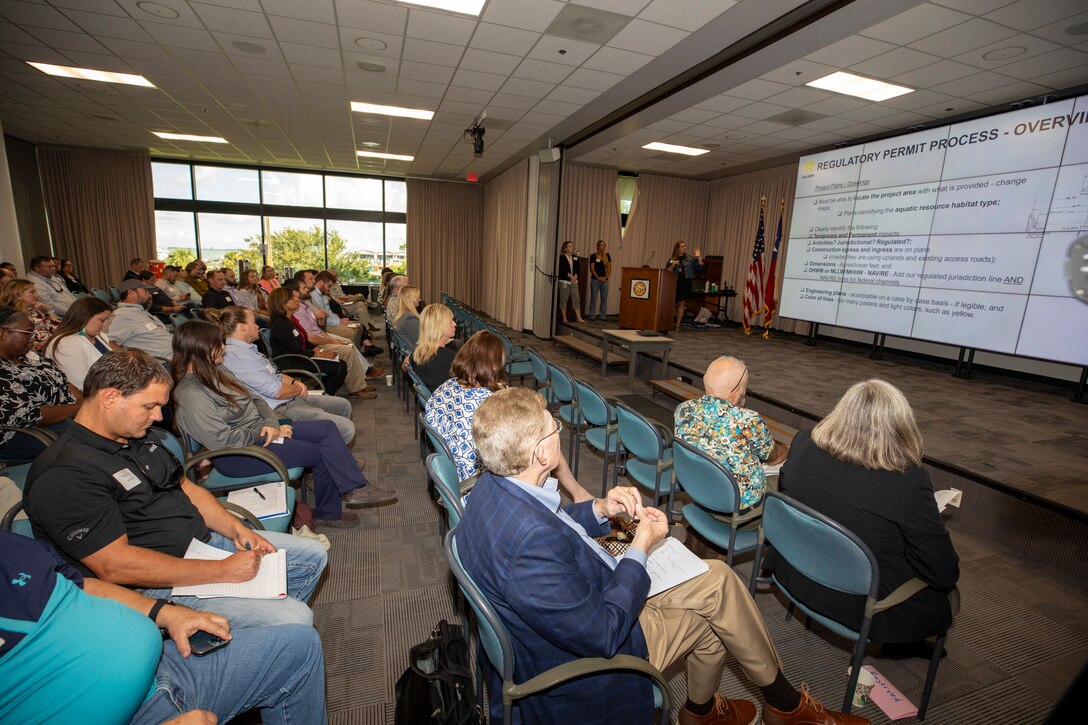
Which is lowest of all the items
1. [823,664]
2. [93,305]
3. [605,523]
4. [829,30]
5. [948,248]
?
[823,664]

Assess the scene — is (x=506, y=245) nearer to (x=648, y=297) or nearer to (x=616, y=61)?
(x=648, y=297)

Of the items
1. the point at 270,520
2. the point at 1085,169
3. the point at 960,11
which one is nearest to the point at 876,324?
the point at 1085,169

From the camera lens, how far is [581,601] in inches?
45.3

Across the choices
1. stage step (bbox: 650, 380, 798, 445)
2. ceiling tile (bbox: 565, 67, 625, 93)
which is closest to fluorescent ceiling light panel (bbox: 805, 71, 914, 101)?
ceiling tile (bbox: 565, 67, 625, 93)

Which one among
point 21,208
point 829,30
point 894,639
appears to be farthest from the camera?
point 21,208

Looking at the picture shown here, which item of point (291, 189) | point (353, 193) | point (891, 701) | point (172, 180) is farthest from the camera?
point (353, 193)

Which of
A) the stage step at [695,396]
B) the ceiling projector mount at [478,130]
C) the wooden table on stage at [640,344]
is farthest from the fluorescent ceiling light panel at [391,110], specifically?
the stage step at [695,396]

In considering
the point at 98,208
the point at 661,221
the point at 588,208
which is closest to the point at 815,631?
the point at 588,208

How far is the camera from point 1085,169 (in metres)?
4.66

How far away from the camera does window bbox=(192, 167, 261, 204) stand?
37.9 feet

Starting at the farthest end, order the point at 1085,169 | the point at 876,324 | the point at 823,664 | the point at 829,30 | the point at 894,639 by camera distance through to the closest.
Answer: the point at 876,324, the point at 1085,169, the point at 829,30, the point at 823,664, the point at 894,639

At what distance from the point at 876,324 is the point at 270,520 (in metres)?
7.67

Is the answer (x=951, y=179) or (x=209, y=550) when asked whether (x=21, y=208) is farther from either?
(x=951, y=179)

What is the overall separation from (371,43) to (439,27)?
831 mm
